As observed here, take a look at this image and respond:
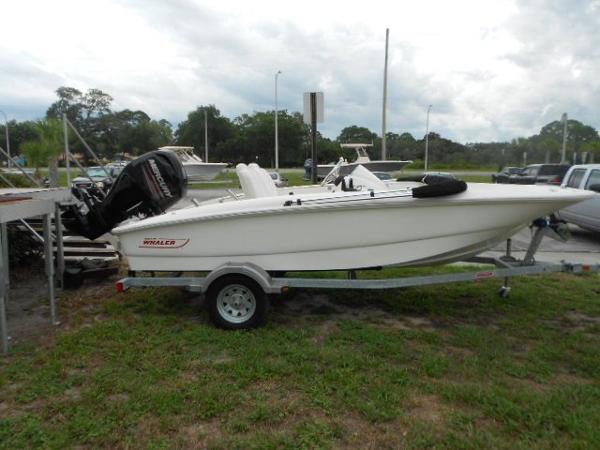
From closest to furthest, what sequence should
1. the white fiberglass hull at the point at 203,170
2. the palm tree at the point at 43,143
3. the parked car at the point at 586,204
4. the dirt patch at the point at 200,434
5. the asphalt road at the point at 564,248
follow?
the dirt patch at the point at 200,434 → the asphalt road at the point at 564,248 → the parked car at the point at 586,204 → the palm tree at the point at 43,143 → the white fiberglass hull at the point at 203,170

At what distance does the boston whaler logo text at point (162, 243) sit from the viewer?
441 cm

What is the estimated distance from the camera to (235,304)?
14.3 ft

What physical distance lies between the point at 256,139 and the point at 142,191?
64400 millimetres

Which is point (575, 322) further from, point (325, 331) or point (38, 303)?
point (38, 303)

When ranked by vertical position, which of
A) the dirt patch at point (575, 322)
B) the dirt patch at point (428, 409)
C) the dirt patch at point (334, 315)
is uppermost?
the dirt patch at point (575, 322)

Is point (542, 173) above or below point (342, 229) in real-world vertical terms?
above

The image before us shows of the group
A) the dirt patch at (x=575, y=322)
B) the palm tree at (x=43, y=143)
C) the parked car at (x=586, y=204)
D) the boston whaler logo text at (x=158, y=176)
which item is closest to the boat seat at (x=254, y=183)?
the boston whaler logo text at (x=158, y=176)

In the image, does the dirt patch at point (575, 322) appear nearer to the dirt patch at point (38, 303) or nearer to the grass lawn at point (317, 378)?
the grass lawn at point (317, 378)

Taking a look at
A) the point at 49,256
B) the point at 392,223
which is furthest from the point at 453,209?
the point at 49,256

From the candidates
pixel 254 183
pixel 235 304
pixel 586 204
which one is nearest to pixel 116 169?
pixel 254 183

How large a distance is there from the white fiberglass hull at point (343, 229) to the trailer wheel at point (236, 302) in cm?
24

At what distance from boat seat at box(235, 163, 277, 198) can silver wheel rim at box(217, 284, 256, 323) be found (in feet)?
3.66

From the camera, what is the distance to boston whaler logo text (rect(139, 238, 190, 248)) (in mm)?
4414

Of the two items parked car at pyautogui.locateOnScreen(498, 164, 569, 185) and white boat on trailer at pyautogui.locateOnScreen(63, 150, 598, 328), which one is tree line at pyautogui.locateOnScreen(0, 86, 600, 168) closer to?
parked car at pyautogui.locateOnScreen(498, 164, 569, 185)
